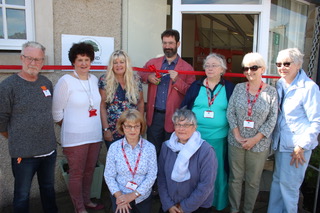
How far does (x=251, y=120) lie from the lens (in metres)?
2.76

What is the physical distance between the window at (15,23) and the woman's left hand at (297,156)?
332 centimetres

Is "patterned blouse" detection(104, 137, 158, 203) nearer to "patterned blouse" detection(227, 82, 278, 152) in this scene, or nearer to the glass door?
"patterned blouse" detection(227, 82, 278, 152)

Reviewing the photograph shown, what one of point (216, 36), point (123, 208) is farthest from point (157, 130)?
point (216, 36)

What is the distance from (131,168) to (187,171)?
1.69 feet

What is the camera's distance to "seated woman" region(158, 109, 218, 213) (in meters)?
2.35

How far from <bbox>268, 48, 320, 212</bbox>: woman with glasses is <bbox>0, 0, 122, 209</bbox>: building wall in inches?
92.4

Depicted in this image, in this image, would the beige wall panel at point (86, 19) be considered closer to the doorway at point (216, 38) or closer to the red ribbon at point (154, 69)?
the red ribbon at point (154, 69)

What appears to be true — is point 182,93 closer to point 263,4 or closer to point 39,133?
point 39,133

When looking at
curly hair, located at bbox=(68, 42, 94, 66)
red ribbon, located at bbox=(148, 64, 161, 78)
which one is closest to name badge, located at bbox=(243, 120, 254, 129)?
red ribbon, located at bbox=(148, 64, 161, 78)

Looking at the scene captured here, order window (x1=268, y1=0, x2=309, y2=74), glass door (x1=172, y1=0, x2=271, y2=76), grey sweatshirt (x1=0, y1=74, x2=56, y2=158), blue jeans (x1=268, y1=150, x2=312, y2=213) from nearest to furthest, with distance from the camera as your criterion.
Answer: grey sweatshirt (x1=0, y1=74, x2=56, y2=158) → blue jeans (x1=268, y1=150, x2=312, y2=213) → window (x1=268, y1=0, x2=309, y2=74) → glass door (x1=172, y1=0, x2=271, y2=76)

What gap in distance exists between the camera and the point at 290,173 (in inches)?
106

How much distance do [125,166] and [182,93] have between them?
122cm

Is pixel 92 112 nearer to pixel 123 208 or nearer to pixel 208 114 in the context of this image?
pixel 123 208

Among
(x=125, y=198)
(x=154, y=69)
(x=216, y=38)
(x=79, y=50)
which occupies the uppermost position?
(x=216, y=38)
